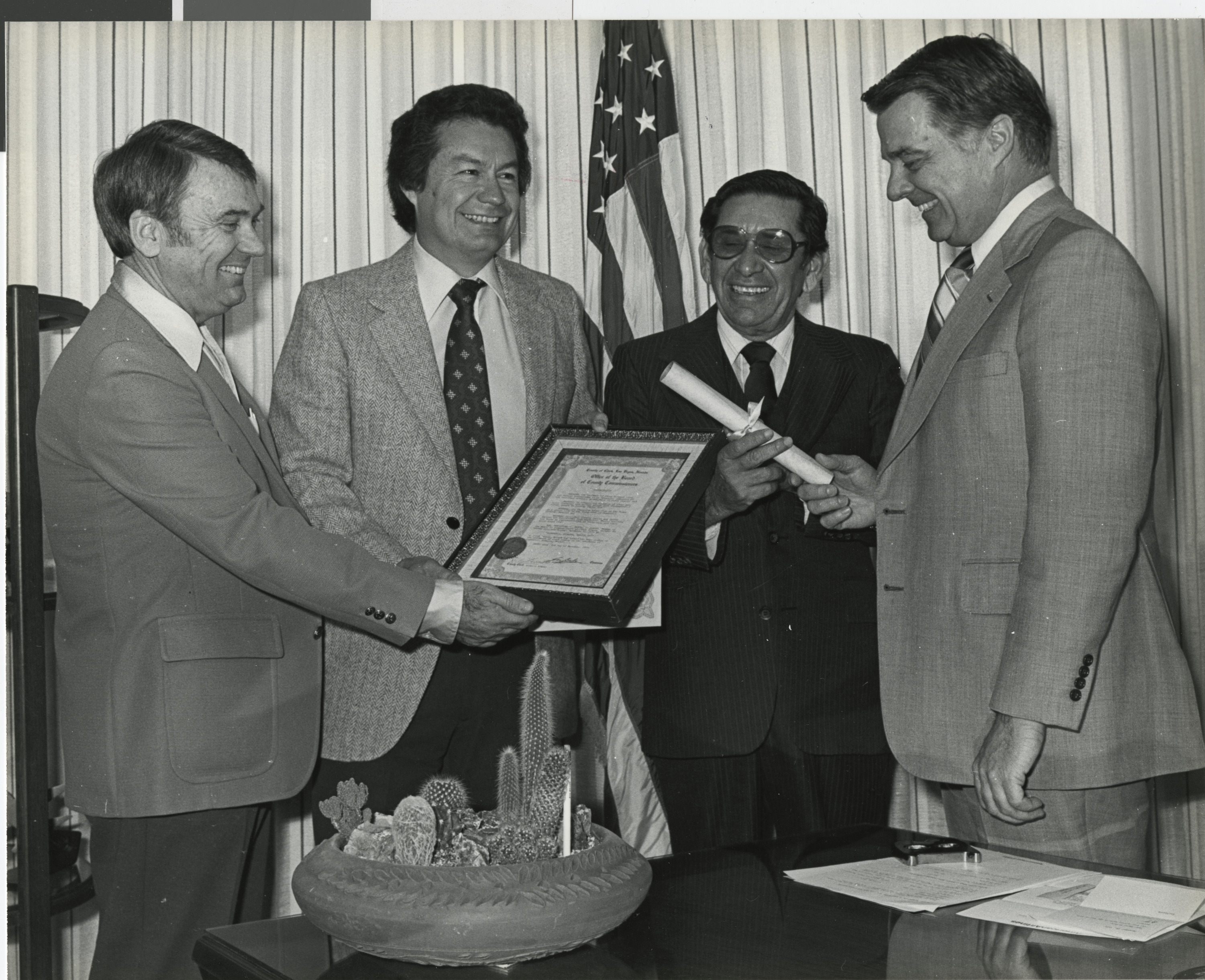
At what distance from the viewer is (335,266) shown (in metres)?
2.91

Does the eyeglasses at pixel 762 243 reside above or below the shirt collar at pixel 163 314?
above

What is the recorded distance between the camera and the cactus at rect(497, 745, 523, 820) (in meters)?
1.24

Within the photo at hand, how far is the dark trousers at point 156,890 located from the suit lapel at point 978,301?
1.31m

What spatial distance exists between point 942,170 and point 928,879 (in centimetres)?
109

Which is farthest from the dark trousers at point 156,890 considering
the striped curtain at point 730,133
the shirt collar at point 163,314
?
the striped curtain at point 730,133

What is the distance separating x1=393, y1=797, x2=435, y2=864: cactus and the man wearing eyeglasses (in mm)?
1183

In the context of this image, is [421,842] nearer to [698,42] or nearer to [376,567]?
[376,567]

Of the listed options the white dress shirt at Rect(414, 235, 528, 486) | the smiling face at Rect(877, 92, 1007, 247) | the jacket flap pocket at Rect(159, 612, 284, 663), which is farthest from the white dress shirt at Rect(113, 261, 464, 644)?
the smiling face at Rect(877, 92, 1007, 247)

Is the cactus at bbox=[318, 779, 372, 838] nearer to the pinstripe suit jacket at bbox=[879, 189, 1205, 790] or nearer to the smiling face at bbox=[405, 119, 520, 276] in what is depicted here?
the pinstripe suit jacket at bbox=[879, 189, 1205, 790]

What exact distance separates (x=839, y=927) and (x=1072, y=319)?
34.4 inches

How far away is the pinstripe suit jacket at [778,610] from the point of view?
2.38 m

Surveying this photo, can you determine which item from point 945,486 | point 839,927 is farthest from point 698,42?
point 839,927

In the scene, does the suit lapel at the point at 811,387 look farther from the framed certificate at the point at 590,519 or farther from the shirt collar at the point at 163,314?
the shirt collar at the point at 163,314

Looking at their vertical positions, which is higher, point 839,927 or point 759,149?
point 759,149
